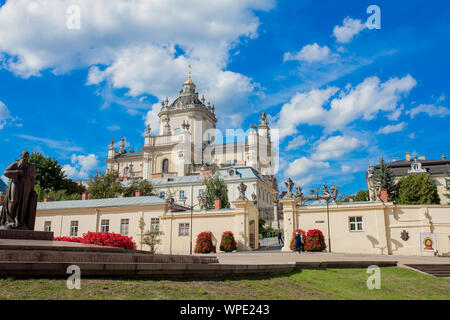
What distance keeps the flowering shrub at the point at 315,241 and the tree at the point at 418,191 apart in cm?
2761

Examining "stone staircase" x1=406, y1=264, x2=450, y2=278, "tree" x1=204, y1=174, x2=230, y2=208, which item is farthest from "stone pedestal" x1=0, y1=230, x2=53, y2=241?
"tree" x1=204, y1=174, x2=230, y2=208

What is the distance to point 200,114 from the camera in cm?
8825

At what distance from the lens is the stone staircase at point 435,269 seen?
50.6ft

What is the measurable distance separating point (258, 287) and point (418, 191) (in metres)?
46.4

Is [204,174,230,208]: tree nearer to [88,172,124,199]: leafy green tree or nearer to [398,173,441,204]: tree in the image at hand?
[88,172,124,199]: leafy green tree

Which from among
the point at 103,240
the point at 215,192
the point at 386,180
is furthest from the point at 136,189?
the point at 103,240

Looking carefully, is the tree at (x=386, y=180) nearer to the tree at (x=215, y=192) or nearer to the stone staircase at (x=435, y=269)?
the tree at (x=215, y=192)

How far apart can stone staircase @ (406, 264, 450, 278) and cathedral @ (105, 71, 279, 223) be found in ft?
162

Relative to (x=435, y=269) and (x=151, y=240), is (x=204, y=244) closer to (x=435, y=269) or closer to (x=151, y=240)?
(x=151, y=240)

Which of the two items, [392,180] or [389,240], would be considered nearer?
[389,240]

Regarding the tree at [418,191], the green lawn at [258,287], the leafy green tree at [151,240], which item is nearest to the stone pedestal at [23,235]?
the green lawn at [258,287]
